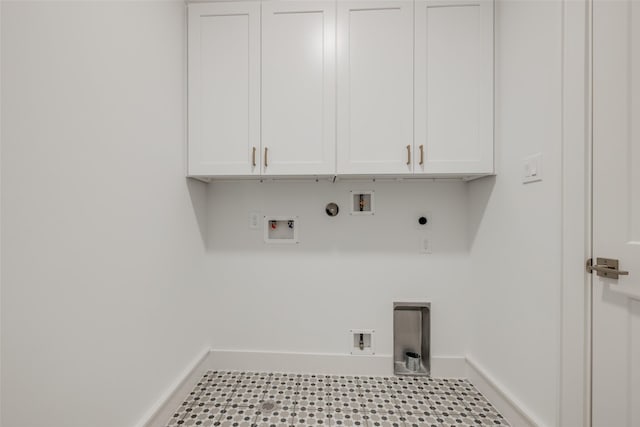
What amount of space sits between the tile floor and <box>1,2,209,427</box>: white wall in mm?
303

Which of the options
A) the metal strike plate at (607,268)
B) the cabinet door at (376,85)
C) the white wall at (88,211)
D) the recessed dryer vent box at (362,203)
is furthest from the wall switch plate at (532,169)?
the white wall at (88,211)

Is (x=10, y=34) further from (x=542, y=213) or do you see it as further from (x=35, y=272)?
(x=542, y=213)

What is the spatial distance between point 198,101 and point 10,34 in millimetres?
886

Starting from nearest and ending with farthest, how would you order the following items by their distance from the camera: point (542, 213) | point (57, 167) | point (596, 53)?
point (57, 167), point (596, 53), point (542, 213)

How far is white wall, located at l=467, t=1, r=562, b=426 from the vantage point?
110 centimetres

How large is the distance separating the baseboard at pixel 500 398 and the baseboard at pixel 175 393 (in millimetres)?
1663

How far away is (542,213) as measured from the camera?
115 cm

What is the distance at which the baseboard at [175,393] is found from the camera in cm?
122

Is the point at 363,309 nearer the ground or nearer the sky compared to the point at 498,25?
nearer the ground

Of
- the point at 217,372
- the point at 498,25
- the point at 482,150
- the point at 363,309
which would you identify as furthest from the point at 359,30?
the point at 217,372

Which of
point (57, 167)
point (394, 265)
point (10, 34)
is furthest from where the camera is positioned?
point (394, 265)

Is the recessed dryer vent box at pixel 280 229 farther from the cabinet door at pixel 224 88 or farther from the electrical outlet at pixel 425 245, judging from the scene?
the electrical outlet at pixel 425 245

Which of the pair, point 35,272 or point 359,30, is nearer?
point 35,272

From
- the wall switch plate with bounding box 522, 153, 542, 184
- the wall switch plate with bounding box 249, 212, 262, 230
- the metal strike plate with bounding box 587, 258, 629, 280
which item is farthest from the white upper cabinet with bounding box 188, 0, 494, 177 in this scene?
the metal strike plate with bounding box 587, 258, 629, 280
